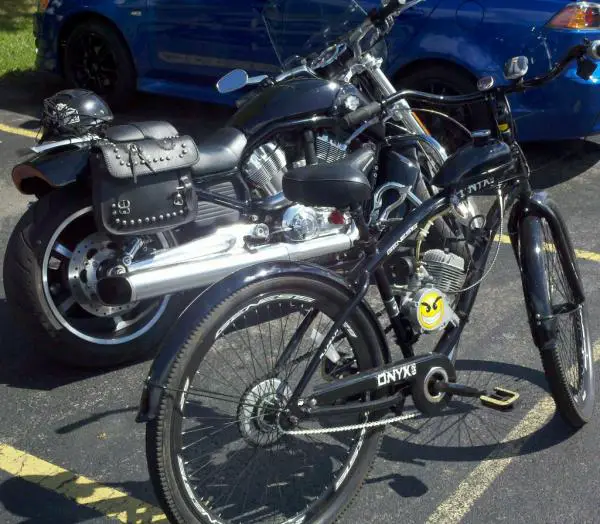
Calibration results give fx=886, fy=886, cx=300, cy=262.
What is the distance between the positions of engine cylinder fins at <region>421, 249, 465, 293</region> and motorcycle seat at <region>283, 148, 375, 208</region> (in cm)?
53

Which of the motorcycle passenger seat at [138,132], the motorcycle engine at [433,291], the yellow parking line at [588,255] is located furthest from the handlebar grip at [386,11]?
the motorcycle engine at [433,291]

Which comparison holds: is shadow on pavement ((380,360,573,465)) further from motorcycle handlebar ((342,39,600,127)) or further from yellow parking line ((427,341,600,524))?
motorcycle handlebar ((342,39,600,127))

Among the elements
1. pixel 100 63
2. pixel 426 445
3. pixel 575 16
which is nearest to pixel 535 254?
pixel 426 445

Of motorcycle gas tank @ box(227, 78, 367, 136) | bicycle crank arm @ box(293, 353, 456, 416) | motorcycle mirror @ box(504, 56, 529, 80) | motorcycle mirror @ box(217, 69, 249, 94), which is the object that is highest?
motorcycle mirror @ box(504, 56, 529, 80)

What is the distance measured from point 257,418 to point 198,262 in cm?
107

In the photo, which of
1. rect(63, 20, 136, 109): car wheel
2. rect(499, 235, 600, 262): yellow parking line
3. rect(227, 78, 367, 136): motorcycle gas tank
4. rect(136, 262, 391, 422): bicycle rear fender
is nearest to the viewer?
rect(136, 262, 391, 422): bicycle rear fender

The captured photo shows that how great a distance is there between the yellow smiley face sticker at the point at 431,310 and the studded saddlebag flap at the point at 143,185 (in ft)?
3.56

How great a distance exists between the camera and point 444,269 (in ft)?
10.6

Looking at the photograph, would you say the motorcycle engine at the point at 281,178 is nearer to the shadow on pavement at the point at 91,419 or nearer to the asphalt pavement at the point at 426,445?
the asphalt pavement at the point at 426,445

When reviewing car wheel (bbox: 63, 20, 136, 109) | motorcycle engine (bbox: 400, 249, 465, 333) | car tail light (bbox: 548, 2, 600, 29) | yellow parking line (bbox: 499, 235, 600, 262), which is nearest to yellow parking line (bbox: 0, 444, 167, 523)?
motorcycle engine (bbox: 400, 249, 465, 333)

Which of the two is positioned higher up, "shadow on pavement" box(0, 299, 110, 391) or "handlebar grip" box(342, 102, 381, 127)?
"handlebar grip" box(342, 102, 381, 127)

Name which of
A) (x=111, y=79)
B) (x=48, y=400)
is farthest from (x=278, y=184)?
(x=111, y=79)

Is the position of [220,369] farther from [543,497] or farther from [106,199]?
[543,497]

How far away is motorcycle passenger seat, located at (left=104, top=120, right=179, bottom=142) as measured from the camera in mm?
3561
